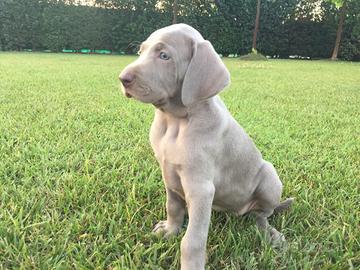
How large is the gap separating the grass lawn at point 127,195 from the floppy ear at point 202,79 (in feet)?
2.42

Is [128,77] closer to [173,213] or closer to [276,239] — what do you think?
[173,213]

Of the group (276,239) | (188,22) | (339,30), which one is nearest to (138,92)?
(276,239)

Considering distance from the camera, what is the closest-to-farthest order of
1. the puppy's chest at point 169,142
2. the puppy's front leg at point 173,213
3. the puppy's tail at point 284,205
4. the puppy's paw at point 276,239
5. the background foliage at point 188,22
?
the puppy's chest at point 169,142
the puppy's paw at point 276,239
the puppy's front leg at point 173,213
the puppy's tail at point 284,205
the background foliage at point 188,22

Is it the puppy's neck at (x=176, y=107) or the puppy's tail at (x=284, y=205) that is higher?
the puppy's neck at (x=176, y=107)

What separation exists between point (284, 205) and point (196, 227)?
A: 0.84 metres

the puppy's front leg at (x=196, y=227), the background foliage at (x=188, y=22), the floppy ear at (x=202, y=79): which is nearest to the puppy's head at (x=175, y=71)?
the floppy ear at (x=202, y=79)

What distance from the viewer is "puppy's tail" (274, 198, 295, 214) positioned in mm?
2371

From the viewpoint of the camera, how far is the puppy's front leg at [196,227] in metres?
1.71

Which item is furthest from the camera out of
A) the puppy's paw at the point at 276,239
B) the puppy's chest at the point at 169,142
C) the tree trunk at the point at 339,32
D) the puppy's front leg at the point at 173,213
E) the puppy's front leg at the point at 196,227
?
the tree trunk at the point at 339,32

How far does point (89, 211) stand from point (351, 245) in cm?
139

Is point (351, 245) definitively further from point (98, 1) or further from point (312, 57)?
point (312, 57)

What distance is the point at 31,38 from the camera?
22.7 m

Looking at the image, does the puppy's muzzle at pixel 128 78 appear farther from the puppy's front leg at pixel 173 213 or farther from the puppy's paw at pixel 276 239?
the puppy's paw at pixel 276 239

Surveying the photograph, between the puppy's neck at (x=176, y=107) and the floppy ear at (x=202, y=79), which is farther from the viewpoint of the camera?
the puppy's neck at (x=176, y=107)
